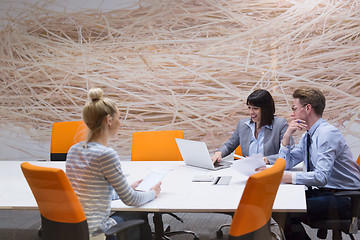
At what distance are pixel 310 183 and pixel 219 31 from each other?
2864 mm

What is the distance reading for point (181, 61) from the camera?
16.5 feet

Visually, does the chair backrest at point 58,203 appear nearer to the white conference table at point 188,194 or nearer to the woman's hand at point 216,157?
the white conference table at point 188,194

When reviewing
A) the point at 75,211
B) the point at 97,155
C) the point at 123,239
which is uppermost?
the point at 97,155

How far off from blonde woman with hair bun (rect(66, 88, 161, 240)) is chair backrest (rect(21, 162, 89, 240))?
59 millimetres

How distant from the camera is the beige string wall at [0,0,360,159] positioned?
4.63m

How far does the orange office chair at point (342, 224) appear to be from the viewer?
2.44 metres

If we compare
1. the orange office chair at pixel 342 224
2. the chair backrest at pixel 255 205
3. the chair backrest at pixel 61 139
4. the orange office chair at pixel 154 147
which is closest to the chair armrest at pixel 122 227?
the chair backrest at pixel 255 205

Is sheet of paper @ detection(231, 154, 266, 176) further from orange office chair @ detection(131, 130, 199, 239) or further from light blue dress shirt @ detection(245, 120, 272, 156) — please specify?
orange office chair @ detection(131, 130, 199, 239)

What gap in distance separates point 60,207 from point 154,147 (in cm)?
188

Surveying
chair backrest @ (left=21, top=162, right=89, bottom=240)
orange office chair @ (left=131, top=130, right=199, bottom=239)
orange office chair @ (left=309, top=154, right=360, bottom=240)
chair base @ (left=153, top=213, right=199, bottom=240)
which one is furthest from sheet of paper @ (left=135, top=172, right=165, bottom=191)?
orange office chair @ (left=131, top=130, right=199, bottom=239)

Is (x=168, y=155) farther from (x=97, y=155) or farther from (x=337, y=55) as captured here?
(x=337, y=55)

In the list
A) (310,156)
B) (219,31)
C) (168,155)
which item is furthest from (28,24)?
(310,156)

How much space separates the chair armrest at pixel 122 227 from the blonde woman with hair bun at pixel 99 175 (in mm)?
74

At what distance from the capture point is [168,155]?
3.67 meters
